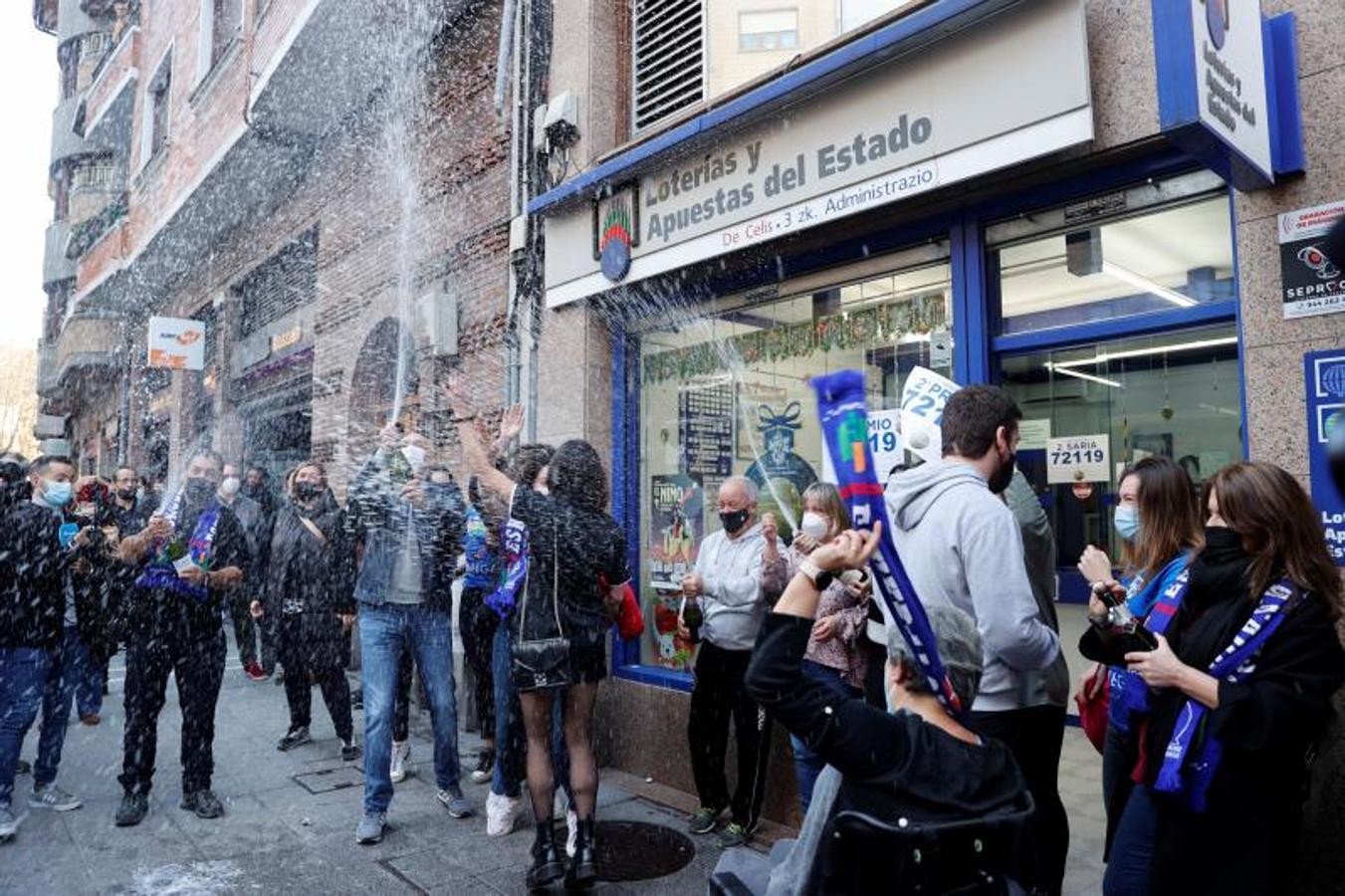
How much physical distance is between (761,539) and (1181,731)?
2579mm

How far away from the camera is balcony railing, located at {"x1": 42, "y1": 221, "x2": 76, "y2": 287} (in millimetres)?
32281

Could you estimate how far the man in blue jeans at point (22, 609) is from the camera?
16.3 ft

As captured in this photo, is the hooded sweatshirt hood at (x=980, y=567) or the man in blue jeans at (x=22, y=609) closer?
the hooded sweatshirt hood at (x=980, y=567)

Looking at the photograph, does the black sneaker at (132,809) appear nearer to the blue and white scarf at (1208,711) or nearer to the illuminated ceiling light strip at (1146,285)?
the blue and white scarf at (1208,711)

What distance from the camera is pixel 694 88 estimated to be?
690 centimetres

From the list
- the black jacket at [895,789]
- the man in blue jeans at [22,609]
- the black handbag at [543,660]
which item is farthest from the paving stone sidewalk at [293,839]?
the black jacket at [895,789]

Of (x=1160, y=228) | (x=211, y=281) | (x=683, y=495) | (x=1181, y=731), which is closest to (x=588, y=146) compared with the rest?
(x=683, y=495)

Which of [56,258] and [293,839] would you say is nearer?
[293,839]

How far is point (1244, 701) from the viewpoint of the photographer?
2.44 metres

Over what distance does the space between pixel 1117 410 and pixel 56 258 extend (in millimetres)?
37576

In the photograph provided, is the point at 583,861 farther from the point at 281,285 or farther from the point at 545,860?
the point at 281,285

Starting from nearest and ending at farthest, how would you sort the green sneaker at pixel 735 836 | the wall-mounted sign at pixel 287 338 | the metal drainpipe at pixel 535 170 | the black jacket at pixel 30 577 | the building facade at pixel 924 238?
the building facade at pixel 924 238 < the green sneaker at pixel 735 836 < the black jacket at pixel 30 577 < the metal drainpipe at pixel 535 170 < the wall-mounted sign at pixel 287 338

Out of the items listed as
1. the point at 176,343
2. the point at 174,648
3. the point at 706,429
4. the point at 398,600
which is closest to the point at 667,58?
the point at 706,429

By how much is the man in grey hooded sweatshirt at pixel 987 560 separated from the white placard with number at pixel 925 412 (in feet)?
3.08
